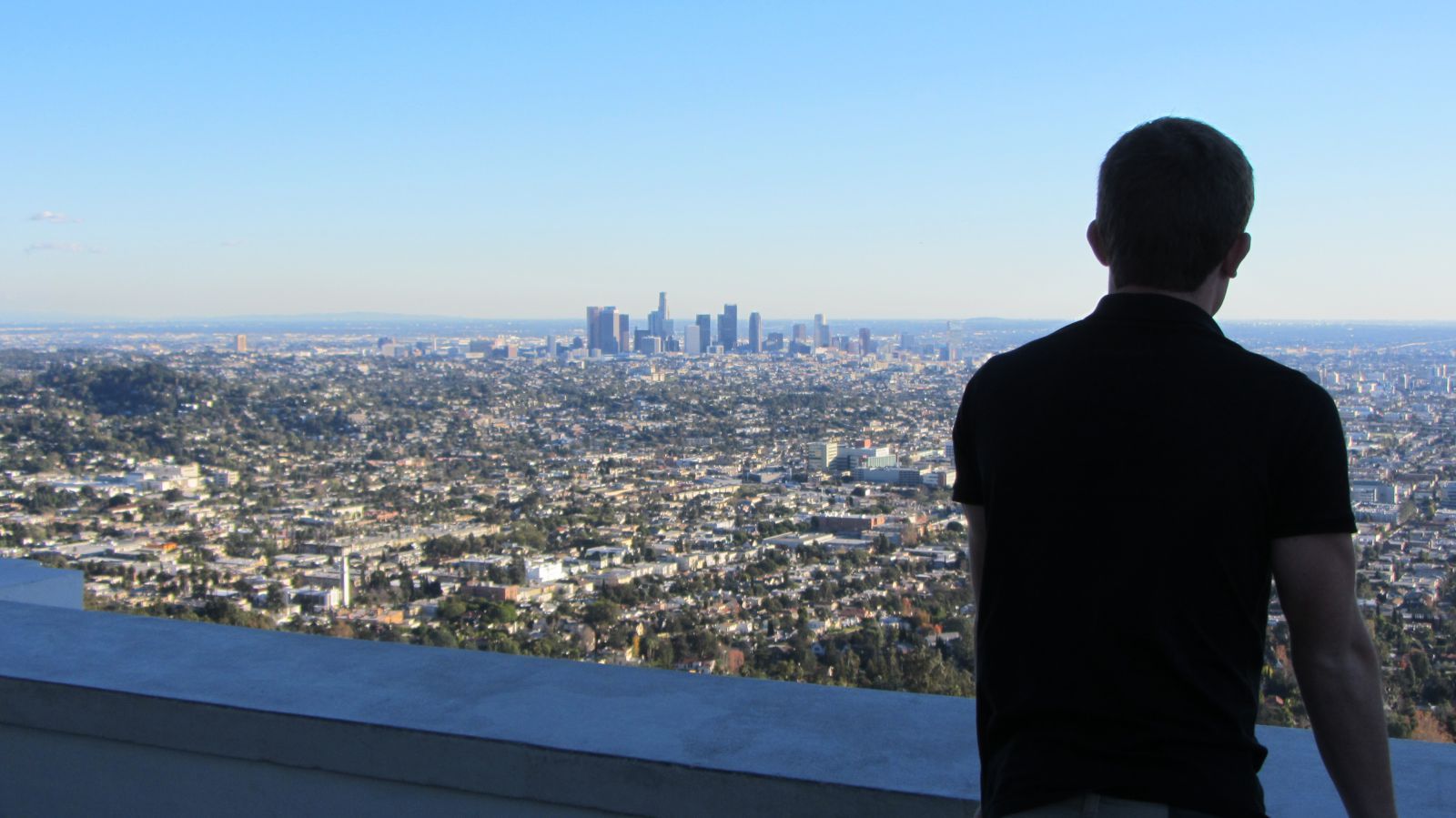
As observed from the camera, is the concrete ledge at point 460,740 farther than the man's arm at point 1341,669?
Yes

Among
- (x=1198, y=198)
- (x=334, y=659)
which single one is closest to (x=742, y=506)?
(x=334, y=659)

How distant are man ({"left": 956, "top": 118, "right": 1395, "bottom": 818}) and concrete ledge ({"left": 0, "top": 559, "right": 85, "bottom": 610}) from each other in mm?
3097

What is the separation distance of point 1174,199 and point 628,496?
11.0m

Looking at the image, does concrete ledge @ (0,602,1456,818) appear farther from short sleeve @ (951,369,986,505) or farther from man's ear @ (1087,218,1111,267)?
man's ear @ (1087,218,1111,267)

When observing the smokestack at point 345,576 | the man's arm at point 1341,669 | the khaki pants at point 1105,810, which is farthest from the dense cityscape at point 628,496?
the khaki pants at point 1105,810

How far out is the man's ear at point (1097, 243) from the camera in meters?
1.21

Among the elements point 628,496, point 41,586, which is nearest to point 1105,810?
point 41,586

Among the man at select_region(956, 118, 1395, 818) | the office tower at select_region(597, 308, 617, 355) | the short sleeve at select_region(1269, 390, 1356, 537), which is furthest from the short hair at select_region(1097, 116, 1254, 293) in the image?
the office tower at select_region(597, 308, 617, 355)

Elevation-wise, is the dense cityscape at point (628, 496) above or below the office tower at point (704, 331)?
below

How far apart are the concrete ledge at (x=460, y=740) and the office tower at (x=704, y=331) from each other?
21.6 metres

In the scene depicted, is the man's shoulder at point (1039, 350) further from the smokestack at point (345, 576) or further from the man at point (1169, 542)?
the smokestack at point (345, 576)

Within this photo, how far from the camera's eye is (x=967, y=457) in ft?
4.16

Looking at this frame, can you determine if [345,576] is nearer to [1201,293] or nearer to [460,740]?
[460,740]

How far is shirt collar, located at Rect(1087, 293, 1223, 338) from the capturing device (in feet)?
3.74
